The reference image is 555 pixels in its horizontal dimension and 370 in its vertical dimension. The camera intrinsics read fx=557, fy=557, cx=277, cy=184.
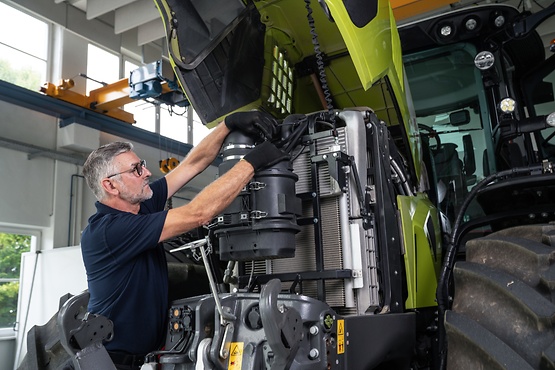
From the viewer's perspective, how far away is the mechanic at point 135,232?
203 centimetres

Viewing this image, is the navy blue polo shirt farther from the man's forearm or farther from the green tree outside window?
the green tree outside window

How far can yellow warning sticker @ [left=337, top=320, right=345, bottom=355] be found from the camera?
177cm

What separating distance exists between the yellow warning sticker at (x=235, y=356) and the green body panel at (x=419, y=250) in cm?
84

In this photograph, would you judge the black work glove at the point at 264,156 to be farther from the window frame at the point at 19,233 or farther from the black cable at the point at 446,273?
the window frame at the point at 19,233

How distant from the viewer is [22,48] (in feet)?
30.6

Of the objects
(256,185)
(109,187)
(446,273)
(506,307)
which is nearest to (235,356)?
(256,185)

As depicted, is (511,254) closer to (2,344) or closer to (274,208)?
(274,208)

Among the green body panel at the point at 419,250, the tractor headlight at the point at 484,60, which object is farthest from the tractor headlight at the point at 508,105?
the green body panel at the point at 419,250

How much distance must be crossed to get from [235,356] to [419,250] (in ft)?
3.47

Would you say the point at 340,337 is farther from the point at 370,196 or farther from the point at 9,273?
the point at 9,273

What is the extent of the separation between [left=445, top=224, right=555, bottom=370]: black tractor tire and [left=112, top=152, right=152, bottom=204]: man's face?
136 cm

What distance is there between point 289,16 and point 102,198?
123cm

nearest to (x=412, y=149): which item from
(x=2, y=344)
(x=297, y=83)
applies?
(x=297, y=83)

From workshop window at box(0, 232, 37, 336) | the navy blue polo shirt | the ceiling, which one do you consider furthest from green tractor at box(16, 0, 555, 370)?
workshop window at box(0, 232, 37, 336)
